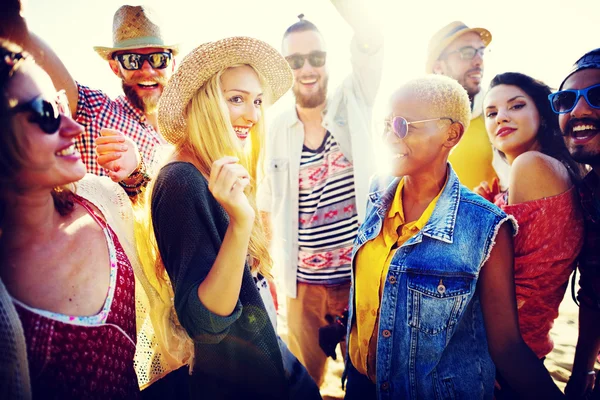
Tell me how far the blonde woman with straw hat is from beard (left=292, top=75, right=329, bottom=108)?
177 cm

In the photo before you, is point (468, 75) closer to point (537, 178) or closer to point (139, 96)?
point (537, 178)

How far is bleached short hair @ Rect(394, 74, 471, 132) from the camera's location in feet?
6.23

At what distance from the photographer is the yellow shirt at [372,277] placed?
1918mm

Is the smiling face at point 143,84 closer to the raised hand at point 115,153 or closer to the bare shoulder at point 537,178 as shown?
the raised hand at point 115,153

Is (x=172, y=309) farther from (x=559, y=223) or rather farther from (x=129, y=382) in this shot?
(x=559, y=223)

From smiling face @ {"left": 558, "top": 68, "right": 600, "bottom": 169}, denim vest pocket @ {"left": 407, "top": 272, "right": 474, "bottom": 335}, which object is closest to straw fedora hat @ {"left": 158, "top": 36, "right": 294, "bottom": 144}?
Result: denim vest pocket @ {"left": 407, "top": 272, "right": 474, "bottom": 335}

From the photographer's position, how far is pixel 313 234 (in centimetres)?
358

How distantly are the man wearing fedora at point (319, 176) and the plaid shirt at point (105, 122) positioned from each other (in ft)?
4.64

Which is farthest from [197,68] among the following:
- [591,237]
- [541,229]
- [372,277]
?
[591,237]

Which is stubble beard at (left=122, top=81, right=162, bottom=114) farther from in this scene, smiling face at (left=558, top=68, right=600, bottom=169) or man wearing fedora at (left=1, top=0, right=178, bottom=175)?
smiling face at (left=558, top=68, right=600, bottom=169)

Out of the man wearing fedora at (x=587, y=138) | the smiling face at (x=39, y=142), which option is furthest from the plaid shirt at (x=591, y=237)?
the smiling face at (x=39, y=142)

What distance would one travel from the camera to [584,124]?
6.50ft

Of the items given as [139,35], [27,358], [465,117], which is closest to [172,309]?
[27,358]

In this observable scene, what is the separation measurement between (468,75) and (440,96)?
248 cm
